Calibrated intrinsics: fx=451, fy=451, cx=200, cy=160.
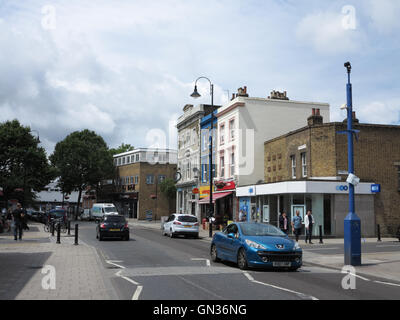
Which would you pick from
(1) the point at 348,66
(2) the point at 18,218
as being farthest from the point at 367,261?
(2) the point at 18,218

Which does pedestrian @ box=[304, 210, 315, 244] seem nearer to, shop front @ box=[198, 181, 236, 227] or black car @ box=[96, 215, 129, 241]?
black car @ box=[96, 215, 129, 241]

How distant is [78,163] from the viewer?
217ft

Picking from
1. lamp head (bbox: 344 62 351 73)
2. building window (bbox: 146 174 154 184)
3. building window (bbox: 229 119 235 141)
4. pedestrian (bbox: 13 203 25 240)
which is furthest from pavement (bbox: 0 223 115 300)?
building window (bbox: 146 174 154 184)

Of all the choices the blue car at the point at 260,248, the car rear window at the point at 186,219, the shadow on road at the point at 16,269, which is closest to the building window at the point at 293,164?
the car rear window at the point at 186,219

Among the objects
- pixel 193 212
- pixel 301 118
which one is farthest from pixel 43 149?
pixel 301 118

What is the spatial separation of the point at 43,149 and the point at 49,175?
10.8ft

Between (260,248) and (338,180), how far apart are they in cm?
1728

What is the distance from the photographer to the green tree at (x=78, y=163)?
213 feet

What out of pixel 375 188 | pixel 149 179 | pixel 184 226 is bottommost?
pixel 184 226

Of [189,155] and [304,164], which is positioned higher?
[189,155]

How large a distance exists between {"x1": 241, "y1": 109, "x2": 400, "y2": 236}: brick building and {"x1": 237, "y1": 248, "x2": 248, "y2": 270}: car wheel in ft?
49.6

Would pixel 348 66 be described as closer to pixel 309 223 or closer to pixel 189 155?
pixel 309 223

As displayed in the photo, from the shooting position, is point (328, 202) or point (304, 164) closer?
point (328, 202)
